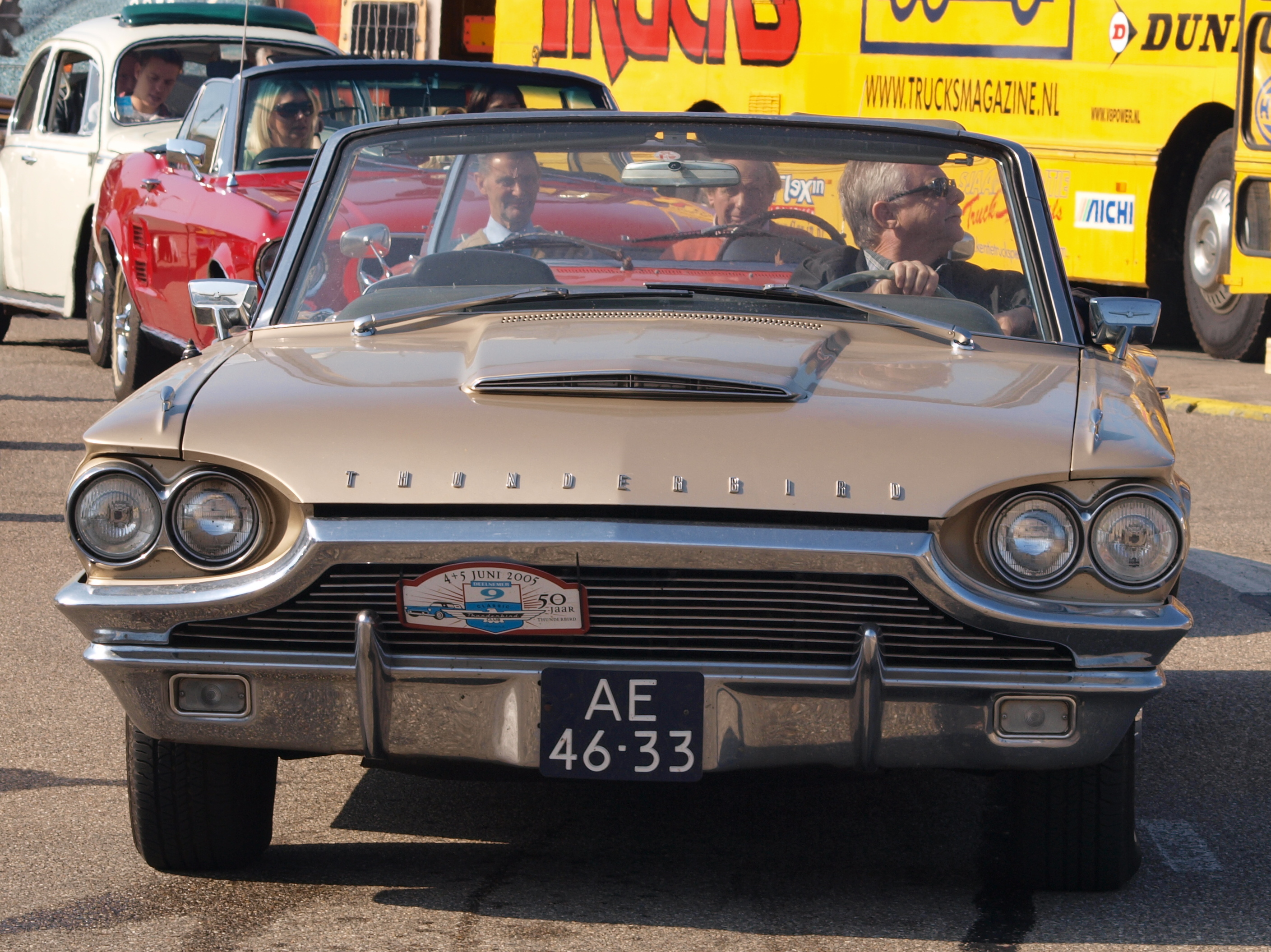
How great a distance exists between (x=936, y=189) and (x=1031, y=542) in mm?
1385

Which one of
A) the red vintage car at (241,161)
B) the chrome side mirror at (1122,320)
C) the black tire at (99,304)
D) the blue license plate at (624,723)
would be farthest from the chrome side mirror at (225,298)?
the black tire at (99,304)

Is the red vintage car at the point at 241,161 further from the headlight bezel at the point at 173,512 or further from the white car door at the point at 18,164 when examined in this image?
the headlight bezel at the point at 173,512

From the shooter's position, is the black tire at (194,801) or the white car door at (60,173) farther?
the white car door at (60,173)

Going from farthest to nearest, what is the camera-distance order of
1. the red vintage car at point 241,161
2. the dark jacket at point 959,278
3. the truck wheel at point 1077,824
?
the red vintage car at point 241,161, the dark jacket at point 959,278, the truck wheel at point 1077,824

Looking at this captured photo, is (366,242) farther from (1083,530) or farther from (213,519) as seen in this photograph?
→ (1083,530)

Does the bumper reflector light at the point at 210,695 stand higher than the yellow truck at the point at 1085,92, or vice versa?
the yellow truck at the point at 1085,92

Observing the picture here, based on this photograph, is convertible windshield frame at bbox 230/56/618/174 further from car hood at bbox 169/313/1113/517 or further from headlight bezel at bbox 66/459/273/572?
headlight bezel at bbox 66/459/273/572

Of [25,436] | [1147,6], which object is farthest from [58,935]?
[1147,6]

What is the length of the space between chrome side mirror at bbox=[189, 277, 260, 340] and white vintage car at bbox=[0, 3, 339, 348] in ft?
20.9

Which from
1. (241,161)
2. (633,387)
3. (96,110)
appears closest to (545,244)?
(633,387)

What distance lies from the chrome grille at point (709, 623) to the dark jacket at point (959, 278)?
119 cm

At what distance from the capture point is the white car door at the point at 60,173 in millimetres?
10930

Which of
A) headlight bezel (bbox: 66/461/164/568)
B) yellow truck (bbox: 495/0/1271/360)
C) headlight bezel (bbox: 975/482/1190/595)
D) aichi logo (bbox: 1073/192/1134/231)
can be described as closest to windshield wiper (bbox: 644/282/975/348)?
headlight bezel (bbox: 975/482/1190/595)

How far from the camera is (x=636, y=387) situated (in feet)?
10.6
